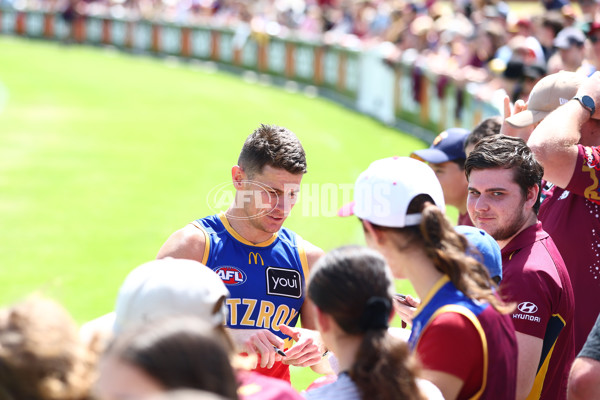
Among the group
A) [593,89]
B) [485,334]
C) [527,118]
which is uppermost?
[593,89]

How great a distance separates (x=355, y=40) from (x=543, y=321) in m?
20.6

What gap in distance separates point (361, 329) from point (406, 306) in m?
1.28

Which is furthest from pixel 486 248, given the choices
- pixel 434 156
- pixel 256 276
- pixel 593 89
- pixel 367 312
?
pixel 434 156

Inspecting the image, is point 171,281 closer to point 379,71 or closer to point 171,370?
point 171,370

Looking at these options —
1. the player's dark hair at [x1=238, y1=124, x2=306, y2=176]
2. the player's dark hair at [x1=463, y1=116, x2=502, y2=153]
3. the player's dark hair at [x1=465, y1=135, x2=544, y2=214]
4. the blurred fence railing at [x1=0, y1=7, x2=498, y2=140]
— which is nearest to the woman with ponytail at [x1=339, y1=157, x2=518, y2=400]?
the player's dark hair at [x1=465, y1=135, x2=544, y2=214]

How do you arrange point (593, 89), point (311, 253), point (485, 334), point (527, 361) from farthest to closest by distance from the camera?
point (311, 253) < point (593, 89) < point (527, 361) < point (485, 334)

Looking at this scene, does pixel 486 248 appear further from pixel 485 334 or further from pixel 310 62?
pixel 310 62

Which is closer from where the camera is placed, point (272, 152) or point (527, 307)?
point (527, 307)

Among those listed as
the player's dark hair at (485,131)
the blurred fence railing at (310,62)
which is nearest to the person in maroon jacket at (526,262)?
the player's dark hair at (485,131)

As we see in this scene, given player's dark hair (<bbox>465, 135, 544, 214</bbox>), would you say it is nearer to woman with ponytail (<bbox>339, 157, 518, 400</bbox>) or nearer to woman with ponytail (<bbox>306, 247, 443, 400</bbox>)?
woman with ponytail (<bbox>339, 157, 518, 400</bbox>)

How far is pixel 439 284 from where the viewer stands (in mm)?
3328

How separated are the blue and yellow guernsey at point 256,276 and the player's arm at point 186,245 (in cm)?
4

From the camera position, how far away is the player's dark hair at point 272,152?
4.80 metres

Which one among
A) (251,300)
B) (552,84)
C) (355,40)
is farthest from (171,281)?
(355,40)
